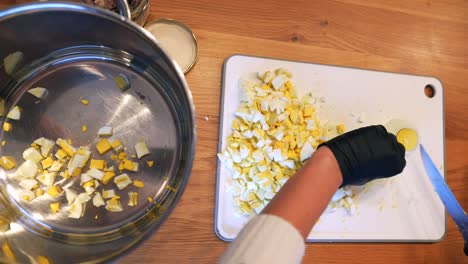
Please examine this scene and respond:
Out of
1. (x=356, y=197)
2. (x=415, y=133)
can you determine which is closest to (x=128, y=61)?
(x=356, y=197)

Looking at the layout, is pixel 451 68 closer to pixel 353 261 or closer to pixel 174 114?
pixel 353 261

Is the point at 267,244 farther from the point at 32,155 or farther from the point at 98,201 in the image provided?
the point at 32,155

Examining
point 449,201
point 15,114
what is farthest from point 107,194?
point 449,201

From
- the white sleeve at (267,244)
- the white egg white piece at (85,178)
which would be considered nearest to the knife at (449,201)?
the white sleeve at (267,244)

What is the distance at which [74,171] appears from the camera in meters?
0.77

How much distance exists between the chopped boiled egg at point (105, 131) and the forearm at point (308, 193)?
15.8 inches

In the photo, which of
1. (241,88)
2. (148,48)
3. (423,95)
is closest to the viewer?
(148,48)

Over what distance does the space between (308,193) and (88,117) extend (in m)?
0.52

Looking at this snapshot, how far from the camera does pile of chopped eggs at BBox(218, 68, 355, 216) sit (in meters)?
0.83

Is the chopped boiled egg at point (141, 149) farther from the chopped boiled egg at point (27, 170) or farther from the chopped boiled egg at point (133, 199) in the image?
the chopped boiled egg at point (27, 170)

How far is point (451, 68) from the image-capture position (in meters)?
1.03

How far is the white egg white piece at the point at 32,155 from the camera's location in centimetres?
77

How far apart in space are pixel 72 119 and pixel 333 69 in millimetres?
665

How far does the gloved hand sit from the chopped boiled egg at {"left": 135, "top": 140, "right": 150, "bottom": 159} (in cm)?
41
